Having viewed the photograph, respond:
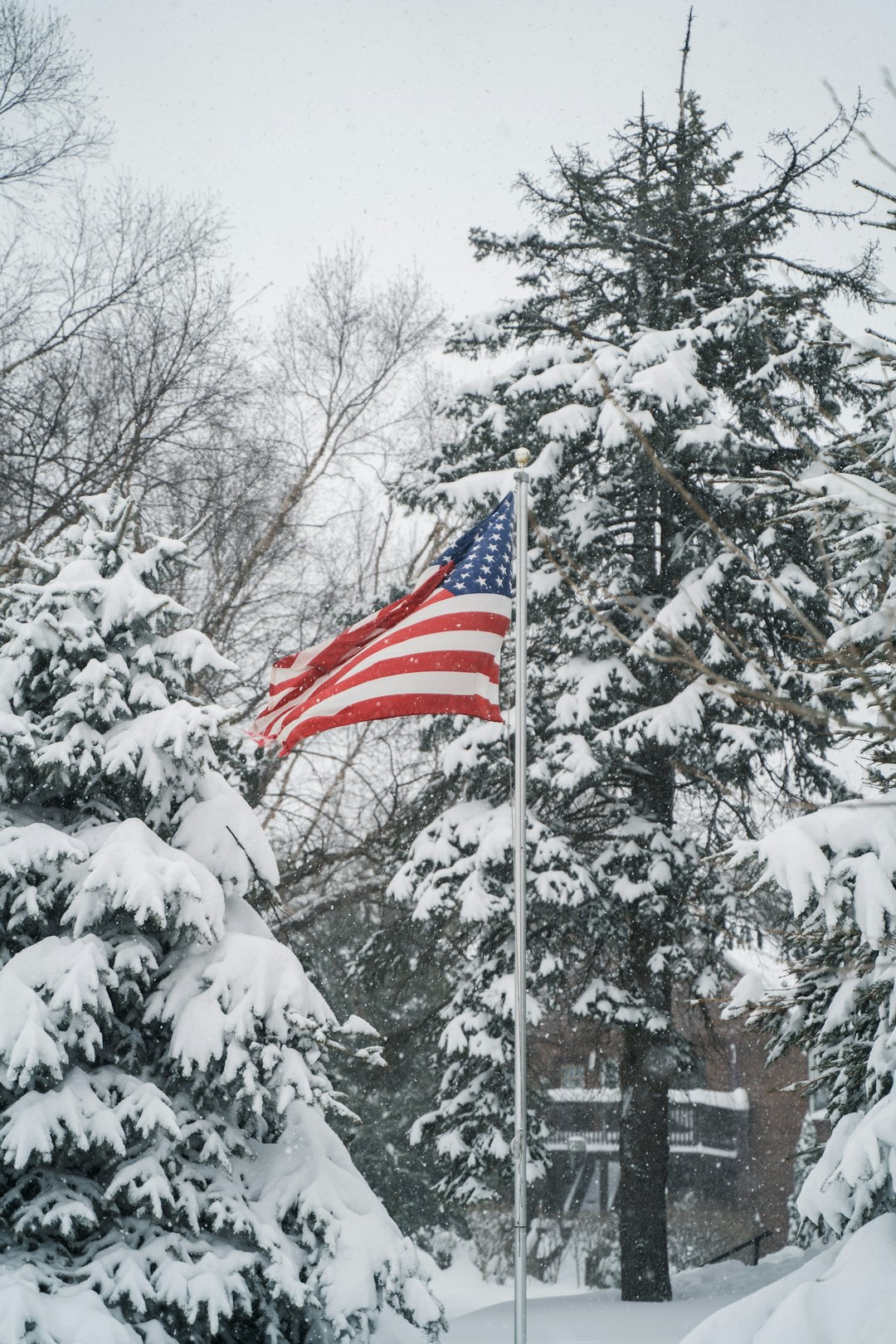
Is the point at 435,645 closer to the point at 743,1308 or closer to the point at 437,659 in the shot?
the point at 437,659

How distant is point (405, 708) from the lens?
7004 mm

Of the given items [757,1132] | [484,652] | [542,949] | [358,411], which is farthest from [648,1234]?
[757,1132]

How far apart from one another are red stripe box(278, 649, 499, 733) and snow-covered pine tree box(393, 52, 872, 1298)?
431 centimetres

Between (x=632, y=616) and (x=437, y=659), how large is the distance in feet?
17.3

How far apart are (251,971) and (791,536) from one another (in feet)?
25.4

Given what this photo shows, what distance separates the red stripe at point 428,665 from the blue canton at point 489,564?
385mm

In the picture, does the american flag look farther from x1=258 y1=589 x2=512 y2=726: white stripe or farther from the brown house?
the brown house

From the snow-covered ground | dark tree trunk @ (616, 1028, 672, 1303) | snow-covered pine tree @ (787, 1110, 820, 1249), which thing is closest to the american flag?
the snow-covered ground

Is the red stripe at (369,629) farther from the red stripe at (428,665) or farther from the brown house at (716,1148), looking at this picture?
the brown house at (716,1148)

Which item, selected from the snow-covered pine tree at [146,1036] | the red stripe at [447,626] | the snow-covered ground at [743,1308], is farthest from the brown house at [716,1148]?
the red stripe at [447,626]

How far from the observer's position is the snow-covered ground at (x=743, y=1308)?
448 cm

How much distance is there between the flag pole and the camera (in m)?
5.98

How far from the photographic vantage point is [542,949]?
12.6 m

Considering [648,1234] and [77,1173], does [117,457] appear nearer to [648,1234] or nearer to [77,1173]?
[77,1173]
